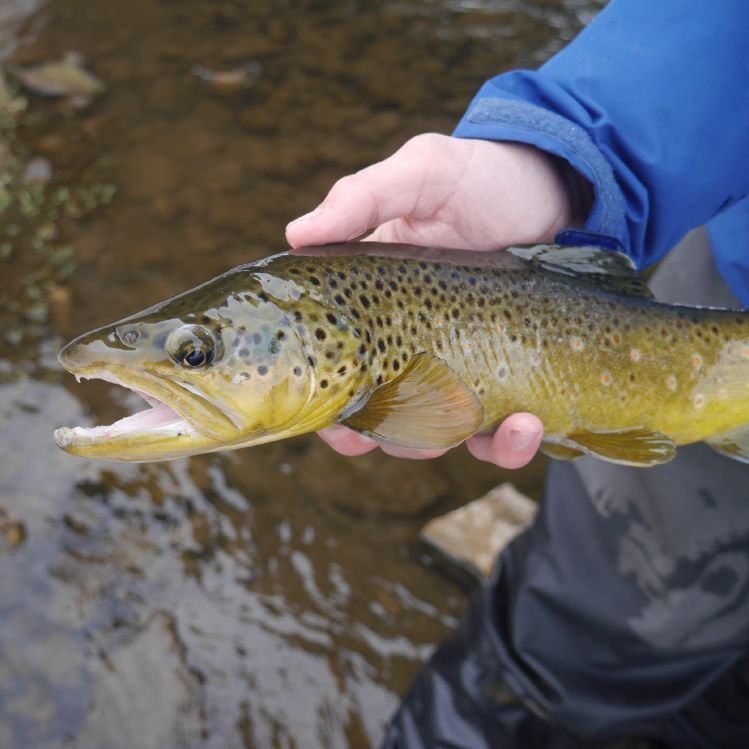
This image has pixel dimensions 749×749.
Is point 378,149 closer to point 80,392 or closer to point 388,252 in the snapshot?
point 80,392

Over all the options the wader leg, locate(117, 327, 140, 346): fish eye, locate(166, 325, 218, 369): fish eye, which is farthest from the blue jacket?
locate(117, 327, 140, 346): fish eye

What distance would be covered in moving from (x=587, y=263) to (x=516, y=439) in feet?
2.29

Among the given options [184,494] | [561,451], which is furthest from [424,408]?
[184,494]

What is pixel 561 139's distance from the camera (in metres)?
2.89

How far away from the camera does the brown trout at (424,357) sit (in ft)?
7.95

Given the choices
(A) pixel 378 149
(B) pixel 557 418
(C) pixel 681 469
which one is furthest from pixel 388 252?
(A) pixel 378 149

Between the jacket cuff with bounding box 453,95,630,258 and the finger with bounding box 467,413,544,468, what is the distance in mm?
747

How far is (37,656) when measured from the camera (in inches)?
157

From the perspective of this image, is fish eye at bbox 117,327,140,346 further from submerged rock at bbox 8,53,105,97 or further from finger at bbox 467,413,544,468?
submerged rock at bbox 8,53,105,97

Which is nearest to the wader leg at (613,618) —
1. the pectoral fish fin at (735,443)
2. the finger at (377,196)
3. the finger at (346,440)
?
the pectoral fish fin at (735,443)

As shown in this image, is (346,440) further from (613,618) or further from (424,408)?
(613,618)

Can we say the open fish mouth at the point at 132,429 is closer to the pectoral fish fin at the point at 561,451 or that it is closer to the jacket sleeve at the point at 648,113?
the pectoral fish fin at the point at 561,451

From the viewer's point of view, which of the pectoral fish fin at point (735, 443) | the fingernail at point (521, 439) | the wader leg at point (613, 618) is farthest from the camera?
the wader leg at point (613, 618)

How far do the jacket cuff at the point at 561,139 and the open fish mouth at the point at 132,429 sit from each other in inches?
57.7
